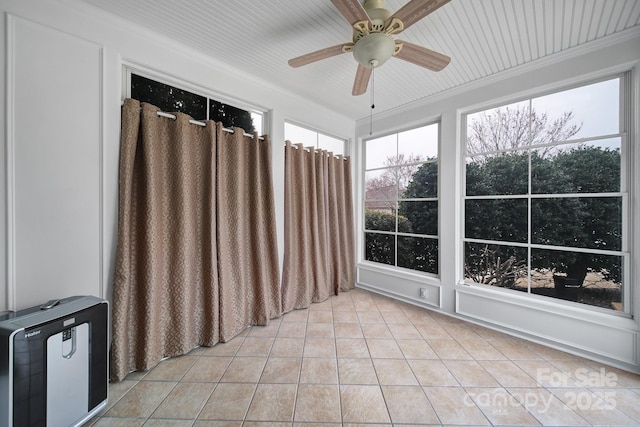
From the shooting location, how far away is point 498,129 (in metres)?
2.60

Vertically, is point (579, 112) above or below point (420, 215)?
above

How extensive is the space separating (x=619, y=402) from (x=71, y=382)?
3279 millimetres

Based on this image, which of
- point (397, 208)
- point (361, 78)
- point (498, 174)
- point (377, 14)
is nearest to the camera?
point (377, 14)

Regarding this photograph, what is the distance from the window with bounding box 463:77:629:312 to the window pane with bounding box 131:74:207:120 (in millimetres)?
2940

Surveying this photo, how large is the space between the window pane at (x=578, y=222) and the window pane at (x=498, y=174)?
24 cm

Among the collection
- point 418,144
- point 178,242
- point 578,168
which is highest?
point 418,144

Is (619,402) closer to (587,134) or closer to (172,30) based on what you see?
(587,134)

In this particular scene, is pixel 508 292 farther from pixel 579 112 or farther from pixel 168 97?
pixel 168 97

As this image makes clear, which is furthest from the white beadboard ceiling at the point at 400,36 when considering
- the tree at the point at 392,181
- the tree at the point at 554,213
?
the tree at the point at 392,181

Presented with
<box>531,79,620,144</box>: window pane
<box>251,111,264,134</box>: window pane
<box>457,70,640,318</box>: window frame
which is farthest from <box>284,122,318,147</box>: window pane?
<box>531,79,620,144</box>: window pane

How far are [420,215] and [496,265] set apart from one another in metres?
0.99

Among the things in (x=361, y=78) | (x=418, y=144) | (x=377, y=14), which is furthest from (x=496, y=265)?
(x=377, y=14)

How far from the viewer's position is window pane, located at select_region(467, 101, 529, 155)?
8.07 feet

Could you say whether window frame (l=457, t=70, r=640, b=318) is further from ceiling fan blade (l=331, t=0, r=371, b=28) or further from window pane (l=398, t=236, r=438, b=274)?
ceiling fan blade (l=331, t=0, r=371, b=28)
